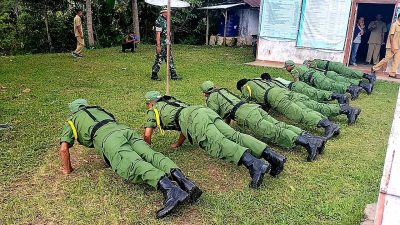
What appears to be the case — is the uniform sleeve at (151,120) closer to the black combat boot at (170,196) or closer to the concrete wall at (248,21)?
the black combat boot at (170,196)

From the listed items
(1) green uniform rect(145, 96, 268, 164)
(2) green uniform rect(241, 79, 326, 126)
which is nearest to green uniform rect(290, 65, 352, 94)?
(2) green uniform rect(241, 79, 326, 126)

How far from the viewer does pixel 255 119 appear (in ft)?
16.4

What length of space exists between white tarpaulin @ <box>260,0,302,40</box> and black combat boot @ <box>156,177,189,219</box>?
927 centimetres

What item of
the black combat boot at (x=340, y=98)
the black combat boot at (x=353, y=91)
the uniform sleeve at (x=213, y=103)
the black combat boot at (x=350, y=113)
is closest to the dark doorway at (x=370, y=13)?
the black combat boot at (x=353, y=91)

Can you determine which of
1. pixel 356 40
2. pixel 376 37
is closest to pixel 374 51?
pixel 376 37

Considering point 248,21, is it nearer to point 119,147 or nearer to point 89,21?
point 89,21

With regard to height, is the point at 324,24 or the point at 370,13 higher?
the point at 370,13

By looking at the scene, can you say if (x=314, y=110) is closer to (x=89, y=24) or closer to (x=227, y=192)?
(x=227, y=192)

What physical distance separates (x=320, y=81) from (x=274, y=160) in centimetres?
425

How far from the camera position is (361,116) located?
688cm

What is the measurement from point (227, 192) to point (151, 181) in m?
0.88

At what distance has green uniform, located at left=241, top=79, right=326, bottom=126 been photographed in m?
5.66

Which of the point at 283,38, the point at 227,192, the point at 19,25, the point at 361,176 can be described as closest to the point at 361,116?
the point at 361,176

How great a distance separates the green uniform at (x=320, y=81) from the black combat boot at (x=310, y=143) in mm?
3094
